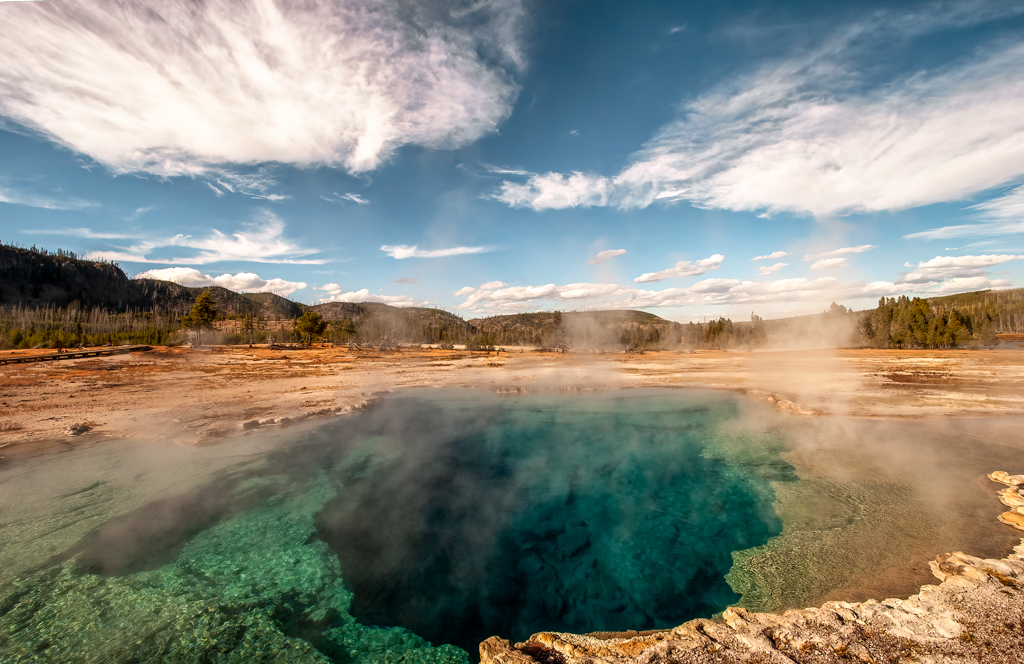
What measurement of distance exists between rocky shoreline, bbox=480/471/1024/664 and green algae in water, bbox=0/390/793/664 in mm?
1394

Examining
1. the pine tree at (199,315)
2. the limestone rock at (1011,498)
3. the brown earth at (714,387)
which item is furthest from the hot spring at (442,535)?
the pine tree at (199,315)

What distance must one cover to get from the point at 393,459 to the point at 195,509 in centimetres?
515

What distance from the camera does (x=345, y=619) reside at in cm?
594

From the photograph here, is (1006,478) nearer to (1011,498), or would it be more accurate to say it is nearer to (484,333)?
(1011,498)

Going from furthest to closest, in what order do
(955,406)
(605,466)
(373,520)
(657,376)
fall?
1. (657,376)
2. (955,406)
3. (605,466)
4. (373,520)

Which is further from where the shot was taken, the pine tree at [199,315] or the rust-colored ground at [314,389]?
the pine tree at [199,315]

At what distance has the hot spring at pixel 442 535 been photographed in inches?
227

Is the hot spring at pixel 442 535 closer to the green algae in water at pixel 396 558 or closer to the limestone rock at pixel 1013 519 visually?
the green algae in water at pixel 396 558

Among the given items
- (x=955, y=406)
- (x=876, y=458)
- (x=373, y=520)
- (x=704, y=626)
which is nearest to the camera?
(x=704, y=626)

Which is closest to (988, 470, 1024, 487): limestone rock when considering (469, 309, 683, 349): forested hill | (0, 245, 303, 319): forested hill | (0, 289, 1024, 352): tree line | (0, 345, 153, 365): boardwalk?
(0, 345, 153, 365): boardwalk

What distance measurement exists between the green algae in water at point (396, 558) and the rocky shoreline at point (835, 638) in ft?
4.57

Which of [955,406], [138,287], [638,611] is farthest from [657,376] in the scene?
[138,287]

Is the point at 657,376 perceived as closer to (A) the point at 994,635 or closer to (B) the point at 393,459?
(B) the point at 393,459

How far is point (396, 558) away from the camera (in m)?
7.48
